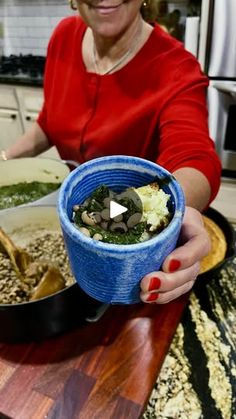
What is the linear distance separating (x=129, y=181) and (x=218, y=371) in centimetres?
39

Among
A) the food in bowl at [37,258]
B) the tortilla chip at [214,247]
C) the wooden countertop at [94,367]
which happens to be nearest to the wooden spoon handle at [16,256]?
the food in bowl at [37,258]

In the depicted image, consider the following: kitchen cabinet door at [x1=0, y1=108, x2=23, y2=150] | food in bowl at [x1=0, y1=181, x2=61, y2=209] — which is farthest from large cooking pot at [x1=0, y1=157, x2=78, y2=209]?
kitchen cabinet door at [x1=0, y1=108, x2=23, y2=150]

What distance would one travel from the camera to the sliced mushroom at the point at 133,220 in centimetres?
37

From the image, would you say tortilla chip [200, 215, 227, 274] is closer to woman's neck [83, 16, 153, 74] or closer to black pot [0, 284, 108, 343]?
black pot [0, 284, 108, 343]

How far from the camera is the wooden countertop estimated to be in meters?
0.57

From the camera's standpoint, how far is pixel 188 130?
743mm

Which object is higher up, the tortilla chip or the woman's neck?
the woman's neck

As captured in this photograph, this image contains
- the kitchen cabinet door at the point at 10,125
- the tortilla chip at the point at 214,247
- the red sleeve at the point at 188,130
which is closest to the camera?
the red sleeve at the point at 188,130

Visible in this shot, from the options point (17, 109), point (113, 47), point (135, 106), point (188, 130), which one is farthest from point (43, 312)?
point (17, 109)

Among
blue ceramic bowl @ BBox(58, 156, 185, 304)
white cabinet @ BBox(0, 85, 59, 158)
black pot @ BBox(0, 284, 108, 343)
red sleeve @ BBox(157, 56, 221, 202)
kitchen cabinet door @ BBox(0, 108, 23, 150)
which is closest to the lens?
blue ceramic bowl @ BBox(58, 156, 185, 304)

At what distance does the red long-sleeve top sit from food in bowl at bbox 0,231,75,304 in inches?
11.3

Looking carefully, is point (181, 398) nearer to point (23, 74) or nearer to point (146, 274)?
point (146, 274)

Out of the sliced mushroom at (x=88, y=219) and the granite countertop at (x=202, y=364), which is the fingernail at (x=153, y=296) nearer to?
the sliced mushroom at (x=88, y=219)

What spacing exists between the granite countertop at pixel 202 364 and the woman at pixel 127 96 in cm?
21
